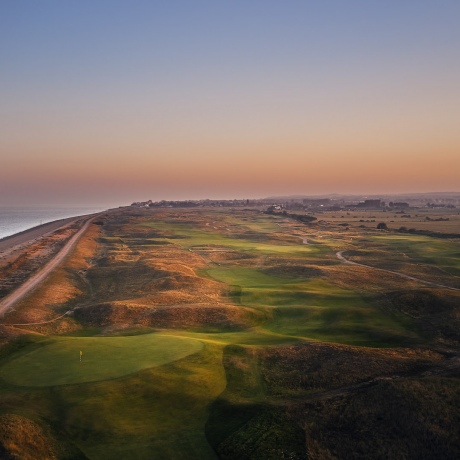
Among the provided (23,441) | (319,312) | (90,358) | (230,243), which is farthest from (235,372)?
(230,243)

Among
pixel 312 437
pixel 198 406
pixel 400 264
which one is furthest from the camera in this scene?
pixel 400 264

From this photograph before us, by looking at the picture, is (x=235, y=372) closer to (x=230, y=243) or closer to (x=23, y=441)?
(x=23, y=441)

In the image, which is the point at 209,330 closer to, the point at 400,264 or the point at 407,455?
the point at 407,455

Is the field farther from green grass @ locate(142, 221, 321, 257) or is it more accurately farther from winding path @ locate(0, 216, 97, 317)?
green grass @ locate(142, 221, 321, 257)

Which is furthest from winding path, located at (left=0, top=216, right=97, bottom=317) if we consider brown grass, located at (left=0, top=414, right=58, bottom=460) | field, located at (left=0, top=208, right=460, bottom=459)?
brown grass, located at (left=0, top=414, right=58, bottom=460)

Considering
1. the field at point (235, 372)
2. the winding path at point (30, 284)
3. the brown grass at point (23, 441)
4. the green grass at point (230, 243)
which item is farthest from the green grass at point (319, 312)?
the green grass at point (230, 243)

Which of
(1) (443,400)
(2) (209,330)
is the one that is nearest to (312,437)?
(1) (443,400)
